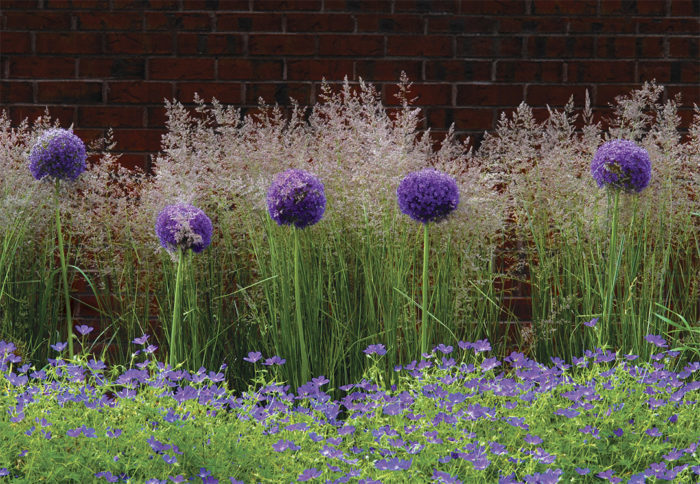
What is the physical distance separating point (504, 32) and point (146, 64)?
1.64m

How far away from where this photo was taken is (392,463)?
172 centimetres

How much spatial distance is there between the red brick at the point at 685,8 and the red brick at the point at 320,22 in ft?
4.86

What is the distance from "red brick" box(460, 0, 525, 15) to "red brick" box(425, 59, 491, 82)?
23 cm

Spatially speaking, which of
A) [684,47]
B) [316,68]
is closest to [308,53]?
[316,68]

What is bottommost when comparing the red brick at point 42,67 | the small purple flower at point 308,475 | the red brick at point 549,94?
the small purple flower at point 308,475

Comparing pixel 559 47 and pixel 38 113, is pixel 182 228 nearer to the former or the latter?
pixel 38 113

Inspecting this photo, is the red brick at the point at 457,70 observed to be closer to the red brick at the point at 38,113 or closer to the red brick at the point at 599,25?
the red brick at the point at 599,25

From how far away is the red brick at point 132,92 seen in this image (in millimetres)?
3764

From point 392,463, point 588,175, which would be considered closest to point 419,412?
point 392,463

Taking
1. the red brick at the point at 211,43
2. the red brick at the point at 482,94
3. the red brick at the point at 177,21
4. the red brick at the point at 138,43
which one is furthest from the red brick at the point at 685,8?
the red brick at the point at 138,43

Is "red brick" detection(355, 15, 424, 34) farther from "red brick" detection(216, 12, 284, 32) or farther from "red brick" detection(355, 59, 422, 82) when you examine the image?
"red brick" detection(216, 12, 284, 32)

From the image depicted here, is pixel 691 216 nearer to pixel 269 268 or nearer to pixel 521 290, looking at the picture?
pixel 521 290

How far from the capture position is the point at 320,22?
148 inches

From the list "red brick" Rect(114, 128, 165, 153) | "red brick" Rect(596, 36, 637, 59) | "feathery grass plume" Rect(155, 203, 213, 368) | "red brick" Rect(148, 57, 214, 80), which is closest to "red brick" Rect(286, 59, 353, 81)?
"red brick" Rect(148, 57, 214, 80)
